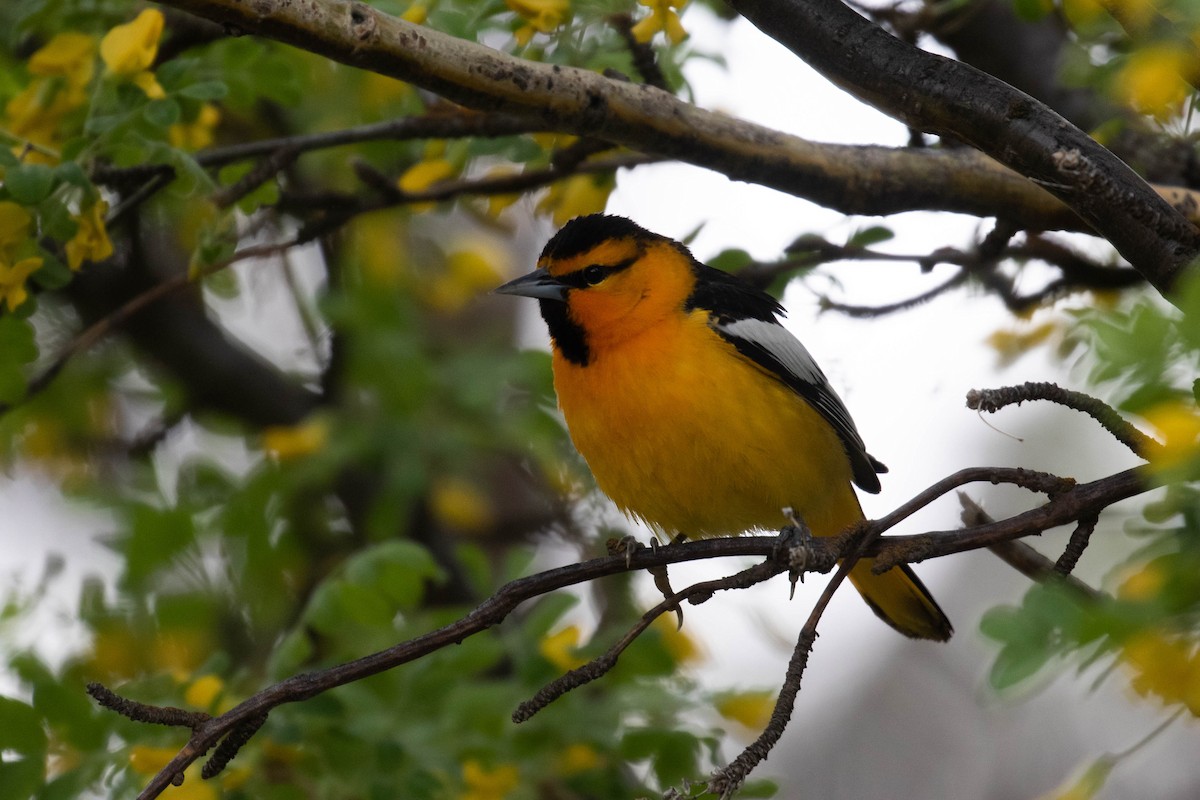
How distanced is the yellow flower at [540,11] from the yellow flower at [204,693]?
152cm

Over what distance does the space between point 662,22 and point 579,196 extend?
2.84 ft

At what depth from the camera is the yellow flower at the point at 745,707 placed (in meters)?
3.08

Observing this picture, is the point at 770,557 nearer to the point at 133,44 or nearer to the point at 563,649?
the point at 563,649

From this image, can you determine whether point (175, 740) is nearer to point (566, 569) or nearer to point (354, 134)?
point (566, 569)

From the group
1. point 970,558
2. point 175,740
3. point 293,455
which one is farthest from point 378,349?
point 970,558

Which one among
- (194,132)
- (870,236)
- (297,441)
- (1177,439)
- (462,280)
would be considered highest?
(1177,439)

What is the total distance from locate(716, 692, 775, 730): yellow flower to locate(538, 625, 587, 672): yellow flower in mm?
366

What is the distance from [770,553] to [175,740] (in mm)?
1338

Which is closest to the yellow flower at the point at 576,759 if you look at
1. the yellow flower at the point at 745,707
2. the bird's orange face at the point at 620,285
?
the yellow flower at the point at 745,707

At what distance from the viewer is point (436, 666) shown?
2.83 metres

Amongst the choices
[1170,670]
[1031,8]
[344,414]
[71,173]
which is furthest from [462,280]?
[1170,670]

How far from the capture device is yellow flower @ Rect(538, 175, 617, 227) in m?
3.39

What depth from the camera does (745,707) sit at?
10.2ft

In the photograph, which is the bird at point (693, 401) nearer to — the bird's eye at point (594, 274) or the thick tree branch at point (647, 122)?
the bird's eye at point (594, 274)
